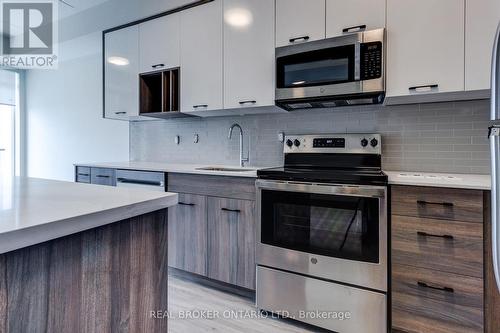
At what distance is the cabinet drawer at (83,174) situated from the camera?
2975 mm

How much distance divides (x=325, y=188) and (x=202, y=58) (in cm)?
165

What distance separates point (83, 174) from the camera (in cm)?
300

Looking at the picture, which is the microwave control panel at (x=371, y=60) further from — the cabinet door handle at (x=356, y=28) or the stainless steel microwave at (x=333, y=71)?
the cabinet door handle at (x=356, y=28)

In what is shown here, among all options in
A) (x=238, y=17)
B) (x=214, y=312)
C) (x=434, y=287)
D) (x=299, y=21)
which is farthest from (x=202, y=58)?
(x=434, y=287)

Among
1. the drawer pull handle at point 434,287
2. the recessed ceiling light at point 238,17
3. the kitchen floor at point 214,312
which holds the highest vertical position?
the recessed ceiling light at point 238,17

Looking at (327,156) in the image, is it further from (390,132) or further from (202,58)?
(202,58)

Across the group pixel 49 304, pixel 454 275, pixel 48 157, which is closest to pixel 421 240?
pixel 454 275

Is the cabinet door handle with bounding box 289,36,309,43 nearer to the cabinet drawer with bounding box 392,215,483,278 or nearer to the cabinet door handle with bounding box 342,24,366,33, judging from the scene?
the cabinet door handle with bounding box 342,24,366,33

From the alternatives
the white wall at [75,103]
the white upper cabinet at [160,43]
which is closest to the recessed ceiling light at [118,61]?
the white upper cabinet at [160,43]

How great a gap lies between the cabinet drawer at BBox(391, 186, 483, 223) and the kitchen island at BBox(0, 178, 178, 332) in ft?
4.22

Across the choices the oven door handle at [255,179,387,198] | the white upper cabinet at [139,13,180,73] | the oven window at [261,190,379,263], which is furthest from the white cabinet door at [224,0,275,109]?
the oven window at [261,190,379,263]

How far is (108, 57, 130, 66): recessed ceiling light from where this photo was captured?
120 inches

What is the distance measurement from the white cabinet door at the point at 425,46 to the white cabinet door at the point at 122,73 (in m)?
2.38

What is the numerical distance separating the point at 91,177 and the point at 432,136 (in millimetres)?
3081
